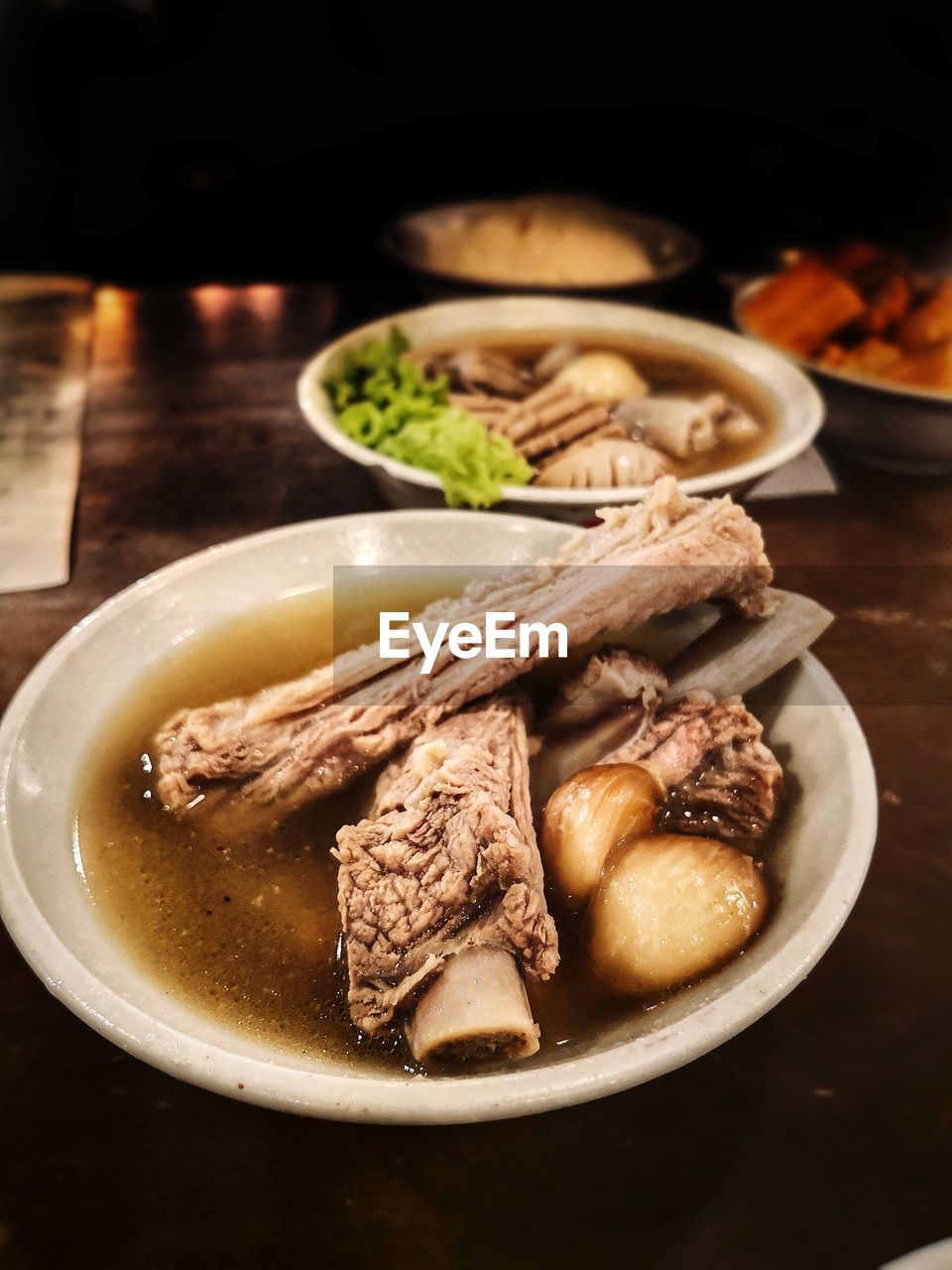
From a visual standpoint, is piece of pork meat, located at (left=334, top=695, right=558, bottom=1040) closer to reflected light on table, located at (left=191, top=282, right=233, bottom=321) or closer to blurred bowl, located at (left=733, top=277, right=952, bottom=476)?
blurred bowl, located at (left=733, top=277, right=952, bottom=476)

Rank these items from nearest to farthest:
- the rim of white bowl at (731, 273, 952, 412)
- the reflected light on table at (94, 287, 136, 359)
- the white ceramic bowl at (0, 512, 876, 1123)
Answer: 1. the white ceramic bowl at (0, 512, 876, 1123)
2. the rim of white bowl at (731, 273, 952, 412)
3. the reflected light on table at (94, 287, 136, 359)

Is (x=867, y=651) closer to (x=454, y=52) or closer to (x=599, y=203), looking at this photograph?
(x=599, y=203)

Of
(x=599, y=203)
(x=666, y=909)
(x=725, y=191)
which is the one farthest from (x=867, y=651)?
(x=725, y=191)

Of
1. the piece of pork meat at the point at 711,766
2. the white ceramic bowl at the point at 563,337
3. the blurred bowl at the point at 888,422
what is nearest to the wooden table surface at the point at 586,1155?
the piece of pork meat at the point at 711,766

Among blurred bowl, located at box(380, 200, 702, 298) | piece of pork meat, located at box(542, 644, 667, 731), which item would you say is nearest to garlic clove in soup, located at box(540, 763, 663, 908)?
piece of pork meat, located at box(542, 644, 667, 731)

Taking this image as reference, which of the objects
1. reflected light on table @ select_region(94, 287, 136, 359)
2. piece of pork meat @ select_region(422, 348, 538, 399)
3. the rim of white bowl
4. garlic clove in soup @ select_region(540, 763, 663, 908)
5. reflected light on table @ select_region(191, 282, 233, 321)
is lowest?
reflected light on table @ select_region(94, 287, 136, 359)

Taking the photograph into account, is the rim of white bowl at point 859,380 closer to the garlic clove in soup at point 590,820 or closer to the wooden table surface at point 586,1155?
the wooden table surface at point 586,1155

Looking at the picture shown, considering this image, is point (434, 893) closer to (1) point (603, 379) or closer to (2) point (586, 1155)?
(2) point (586, 1155)
